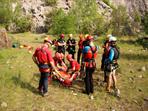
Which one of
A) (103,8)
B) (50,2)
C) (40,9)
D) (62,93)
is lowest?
(62,93)

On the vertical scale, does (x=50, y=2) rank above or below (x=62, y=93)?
above

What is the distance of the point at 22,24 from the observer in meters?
43.8

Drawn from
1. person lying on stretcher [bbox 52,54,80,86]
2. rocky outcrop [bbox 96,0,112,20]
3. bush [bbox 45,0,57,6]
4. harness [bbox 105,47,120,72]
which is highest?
bush [bbox 45,0,57,6]

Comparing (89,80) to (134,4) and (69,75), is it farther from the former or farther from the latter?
(134,4)

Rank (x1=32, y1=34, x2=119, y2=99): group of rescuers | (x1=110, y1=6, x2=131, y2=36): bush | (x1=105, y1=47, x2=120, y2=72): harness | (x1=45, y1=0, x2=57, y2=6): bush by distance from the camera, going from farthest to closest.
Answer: (x1=45, y1=0, x2=57, y2=6): bush, (x1=110, y1=6, x2=131, y2=36): bush, (x1=105, y1=47, x2=120, y2=72): harness, (x1=32, y1=34, x2=119, y2=99): group of rescuers

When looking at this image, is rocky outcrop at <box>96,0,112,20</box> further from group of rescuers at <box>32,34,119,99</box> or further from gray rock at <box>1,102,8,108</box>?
gray rock at <box>1,102,8,108</box>

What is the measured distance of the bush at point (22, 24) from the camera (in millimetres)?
43719

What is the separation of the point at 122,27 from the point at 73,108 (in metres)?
31.1

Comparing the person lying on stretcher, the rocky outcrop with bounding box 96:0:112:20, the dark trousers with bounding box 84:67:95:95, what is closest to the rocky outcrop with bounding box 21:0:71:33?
the rocky outcrop with bounding box 96:0:112:20

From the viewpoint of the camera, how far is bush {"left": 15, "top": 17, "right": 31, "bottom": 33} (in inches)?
1721

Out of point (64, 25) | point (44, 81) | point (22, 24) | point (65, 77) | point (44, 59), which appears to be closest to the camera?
point (44, 59)

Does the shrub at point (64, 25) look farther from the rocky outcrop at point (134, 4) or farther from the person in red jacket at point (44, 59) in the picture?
the rocky outcrop at point (134, 4)

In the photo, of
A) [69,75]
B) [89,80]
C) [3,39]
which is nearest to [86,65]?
[89,80]

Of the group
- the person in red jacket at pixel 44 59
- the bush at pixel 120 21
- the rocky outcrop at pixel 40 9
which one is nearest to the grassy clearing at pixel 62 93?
the person in red jacket at pixel 44 59
